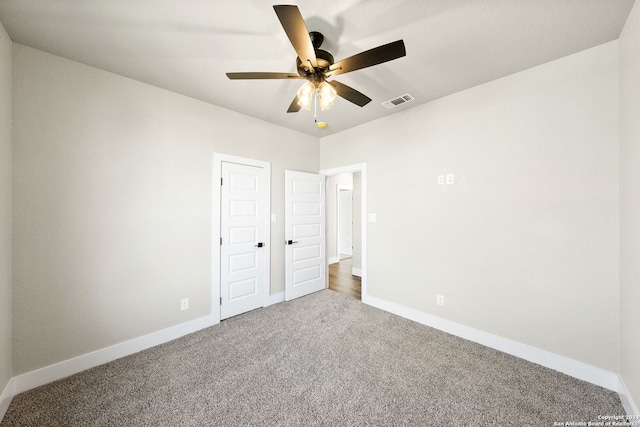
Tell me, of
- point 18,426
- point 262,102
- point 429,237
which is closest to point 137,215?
point 18,426

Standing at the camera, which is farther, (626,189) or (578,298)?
(578,298)

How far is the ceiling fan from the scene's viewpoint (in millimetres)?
1194

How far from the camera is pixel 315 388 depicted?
1770 mm

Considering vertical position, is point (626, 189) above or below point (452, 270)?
above

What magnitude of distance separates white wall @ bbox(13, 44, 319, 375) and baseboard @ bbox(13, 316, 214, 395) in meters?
0.06

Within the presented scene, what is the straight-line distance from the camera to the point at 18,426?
4.84 ft

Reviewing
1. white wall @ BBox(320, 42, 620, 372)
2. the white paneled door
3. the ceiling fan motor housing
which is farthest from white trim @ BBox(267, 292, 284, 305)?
the ceiling fan motor housing

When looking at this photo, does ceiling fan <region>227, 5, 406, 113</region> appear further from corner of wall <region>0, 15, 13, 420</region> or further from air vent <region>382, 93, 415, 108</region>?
corner of wall <region>0, 15, 13, 420</region>

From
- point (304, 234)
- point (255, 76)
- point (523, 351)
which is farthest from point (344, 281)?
point (255, 76)

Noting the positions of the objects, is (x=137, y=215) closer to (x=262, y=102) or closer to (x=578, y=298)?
(x=262, y=102)

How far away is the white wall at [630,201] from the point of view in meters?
1.46

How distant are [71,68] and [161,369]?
111 inches

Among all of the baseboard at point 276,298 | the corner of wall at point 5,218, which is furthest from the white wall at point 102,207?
the baseboard at point 276,298

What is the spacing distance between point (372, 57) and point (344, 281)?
397 cm
